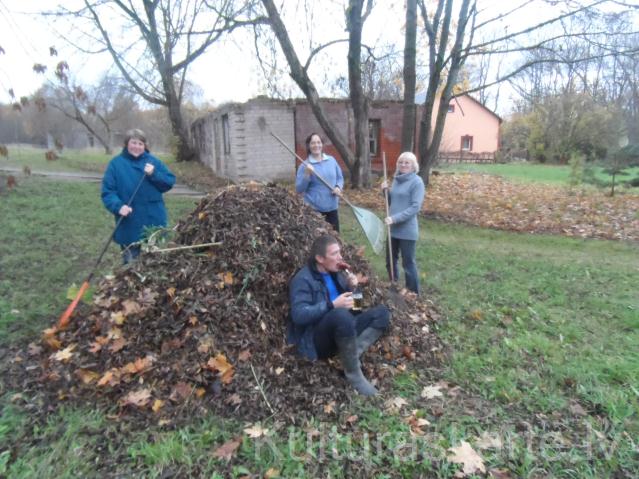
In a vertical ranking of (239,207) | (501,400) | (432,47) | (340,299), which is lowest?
(501,400)

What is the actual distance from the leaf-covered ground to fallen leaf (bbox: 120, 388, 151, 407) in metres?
8.55

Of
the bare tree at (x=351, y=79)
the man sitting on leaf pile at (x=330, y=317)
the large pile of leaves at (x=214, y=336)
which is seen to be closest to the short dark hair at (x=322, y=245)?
the man sitting on leaf pile at (x=330, y=317)

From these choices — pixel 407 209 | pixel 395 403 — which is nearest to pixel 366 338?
pixel 395 403

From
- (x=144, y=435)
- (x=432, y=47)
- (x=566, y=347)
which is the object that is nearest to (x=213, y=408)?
(x=144, y=435)

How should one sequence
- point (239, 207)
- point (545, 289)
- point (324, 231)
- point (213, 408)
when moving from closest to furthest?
point (213, 408)
point (239, 207)
point (324, 231)
point (545, 289)

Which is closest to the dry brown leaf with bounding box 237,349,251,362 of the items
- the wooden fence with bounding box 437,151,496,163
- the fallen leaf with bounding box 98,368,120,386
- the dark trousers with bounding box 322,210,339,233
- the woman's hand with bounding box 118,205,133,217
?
the fallen leaf with bounding box 98,368,120,386

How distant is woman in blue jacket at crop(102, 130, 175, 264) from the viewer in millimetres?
4004

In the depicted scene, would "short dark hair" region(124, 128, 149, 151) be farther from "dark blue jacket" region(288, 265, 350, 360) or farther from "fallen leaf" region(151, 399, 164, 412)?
"fallen leaf" region(151, 399, 164, 412)

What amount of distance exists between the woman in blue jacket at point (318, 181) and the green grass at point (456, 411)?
1.66m

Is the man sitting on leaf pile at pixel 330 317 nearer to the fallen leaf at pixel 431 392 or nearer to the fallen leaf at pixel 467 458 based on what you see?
the fallen leaf at pixel 431 392

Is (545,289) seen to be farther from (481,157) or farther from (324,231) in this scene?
(481,157)

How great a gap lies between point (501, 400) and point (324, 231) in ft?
6.50

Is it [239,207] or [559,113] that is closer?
[239,207]

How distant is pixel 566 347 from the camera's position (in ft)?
12.6
